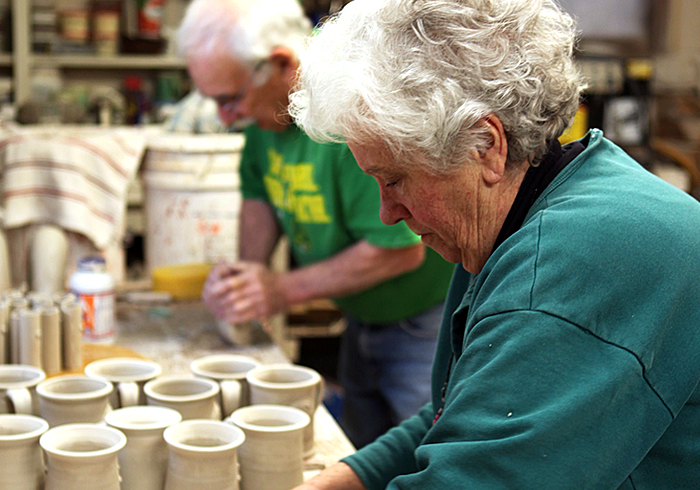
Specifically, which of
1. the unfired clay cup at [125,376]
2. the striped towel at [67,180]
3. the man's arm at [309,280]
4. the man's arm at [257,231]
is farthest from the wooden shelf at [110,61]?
the unfired clay cup at [125,376]

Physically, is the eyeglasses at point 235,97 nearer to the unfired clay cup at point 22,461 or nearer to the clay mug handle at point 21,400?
the clay mug handle at point 21,400

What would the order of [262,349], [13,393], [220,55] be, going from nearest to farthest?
1. [13,393]
2. [262,349]
3. [220,55]

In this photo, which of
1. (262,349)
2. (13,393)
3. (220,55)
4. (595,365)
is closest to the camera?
(595,365)

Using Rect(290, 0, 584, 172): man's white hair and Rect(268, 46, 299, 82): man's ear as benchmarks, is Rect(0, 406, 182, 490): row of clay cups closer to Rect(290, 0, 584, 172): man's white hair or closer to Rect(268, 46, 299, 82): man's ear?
Rect(290, 0, 584, 172): man's white hair

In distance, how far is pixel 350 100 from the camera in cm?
81

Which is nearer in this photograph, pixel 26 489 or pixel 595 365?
pixel 595 365

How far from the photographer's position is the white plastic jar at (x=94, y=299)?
1655 millimetres

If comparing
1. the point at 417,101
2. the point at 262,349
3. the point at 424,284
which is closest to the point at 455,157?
the point at 417,101

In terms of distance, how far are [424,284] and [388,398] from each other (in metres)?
0.32

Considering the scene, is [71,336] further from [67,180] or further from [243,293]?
[67,180]

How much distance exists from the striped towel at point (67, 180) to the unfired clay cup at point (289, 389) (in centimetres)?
108

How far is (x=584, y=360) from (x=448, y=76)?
30 centimetres

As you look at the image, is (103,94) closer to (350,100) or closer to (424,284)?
(424,284)

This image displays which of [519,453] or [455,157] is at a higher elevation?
[455,157]
